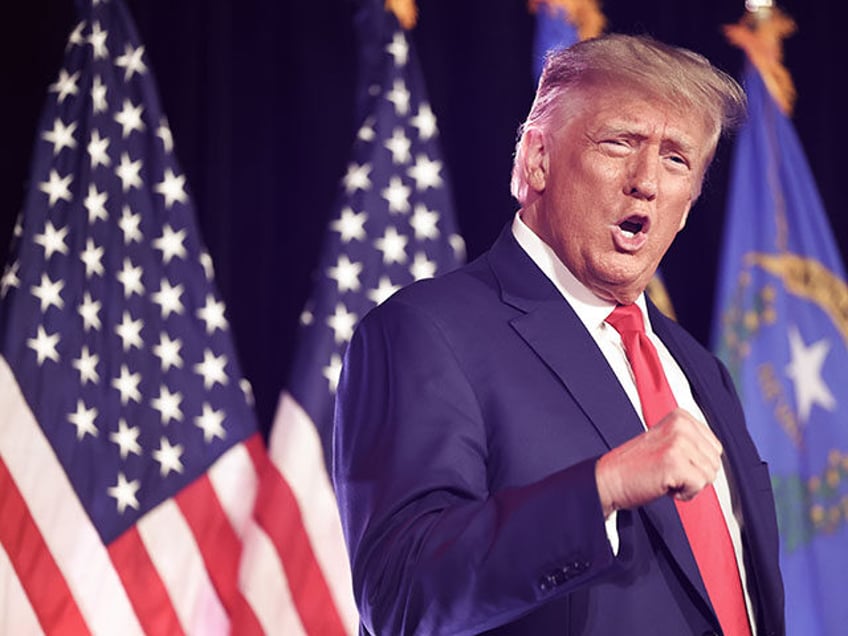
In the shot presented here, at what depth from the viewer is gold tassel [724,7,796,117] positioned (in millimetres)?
3836

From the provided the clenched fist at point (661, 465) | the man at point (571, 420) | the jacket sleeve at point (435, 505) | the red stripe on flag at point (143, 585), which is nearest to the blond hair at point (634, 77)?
the man at point (571, 420)

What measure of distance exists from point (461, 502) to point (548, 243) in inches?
20.1

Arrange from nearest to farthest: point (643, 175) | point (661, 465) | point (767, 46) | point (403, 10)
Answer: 1. point (661, 465)
2. point (643, 175)
3. point (403, 10)
4. point (767, 46)

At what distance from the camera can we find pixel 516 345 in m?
1.46

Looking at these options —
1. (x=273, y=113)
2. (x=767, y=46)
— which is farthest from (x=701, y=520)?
(x=767, y=46)

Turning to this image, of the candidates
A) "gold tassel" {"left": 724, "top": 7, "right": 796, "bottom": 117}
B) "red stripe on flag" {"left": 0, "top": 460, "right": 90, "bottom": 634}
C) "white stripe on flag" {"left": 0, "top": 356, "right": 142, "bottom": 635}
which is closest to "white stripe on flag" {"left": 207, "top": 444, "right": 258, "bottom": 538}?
"white stripe on flag" {"left": 0, "top": 356, "right": 142, "bottom": 635}

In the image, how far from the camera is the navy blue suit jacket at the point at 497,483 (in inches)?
46.4

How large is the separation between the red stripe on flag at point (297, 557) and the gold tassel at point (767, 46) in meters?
2.04

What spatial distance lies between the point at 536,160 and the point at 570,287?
0.21 meters

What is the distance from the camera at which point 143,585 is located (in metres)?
3.02

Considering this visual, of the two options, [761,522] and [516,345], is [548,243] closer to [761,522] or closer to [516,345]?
[516,345]

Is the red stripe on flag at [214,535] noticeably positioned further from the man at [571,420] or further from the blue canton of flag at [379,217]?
the man at [571,420]

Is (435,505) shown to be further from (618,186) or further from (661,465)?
(618,186)

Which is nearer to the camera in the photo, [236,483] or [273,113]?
[236,483]
